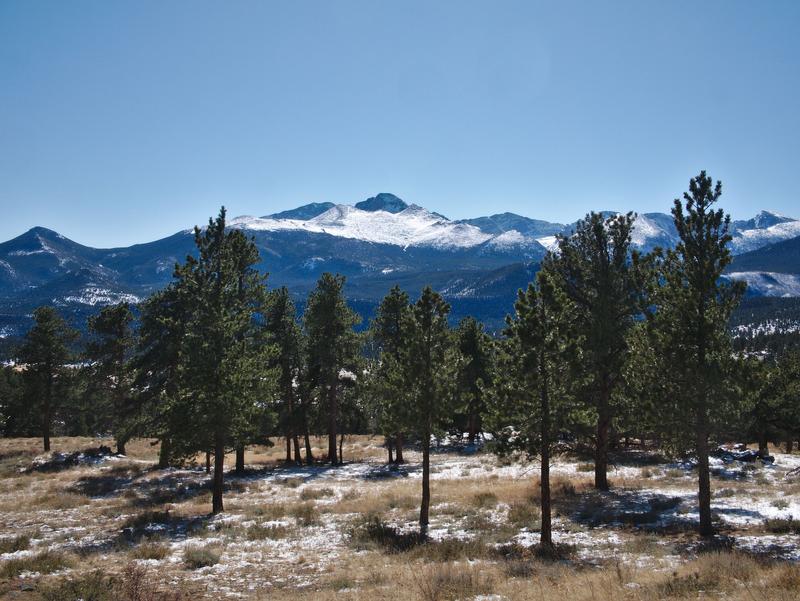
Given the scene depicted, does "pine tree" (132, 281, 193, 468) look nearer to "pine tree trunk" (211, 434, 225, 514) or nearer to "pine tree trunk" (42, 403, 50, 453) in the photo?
"pine tree trunk" (42, 403, 50, 453)

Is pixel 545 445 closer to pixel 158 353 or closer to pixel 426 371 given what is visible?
pixel 426 371

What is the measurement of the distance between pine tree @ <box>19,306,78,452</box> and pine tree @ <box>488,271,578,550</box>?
39.3 m

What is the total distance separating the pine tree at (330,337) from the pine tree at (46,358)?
20.5 m

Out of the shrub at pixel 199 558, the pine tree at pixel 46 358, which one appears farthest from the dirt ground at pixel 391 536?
the pine tree at pixel 46 358

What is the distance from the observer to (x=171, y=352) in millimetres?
35719

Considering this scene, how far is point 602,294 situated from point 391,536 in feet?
49.7

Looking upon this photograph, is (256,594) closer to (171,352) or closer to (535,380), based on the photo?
(535,380)

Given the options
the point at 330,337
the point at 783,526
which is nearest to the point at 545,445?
the point at 783,526

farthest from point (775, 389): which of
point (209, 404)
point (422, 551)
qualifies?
point (209, 404)

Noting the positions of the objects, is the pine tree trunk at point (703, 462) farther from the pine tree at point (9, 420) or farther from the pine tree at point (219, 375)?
the pine tree at point (9, 420)

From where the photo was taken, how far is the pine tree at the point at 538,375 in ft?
62.4

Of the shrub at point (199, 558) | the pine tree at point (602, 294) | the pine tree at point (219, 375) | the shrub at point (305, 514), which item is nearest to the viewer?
the shrub at point (199, 558)

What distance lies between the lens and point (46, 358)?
44.1m

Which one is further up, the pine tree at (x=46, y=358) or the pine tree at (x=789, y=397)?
the pine tree at (x=46, y=358)
